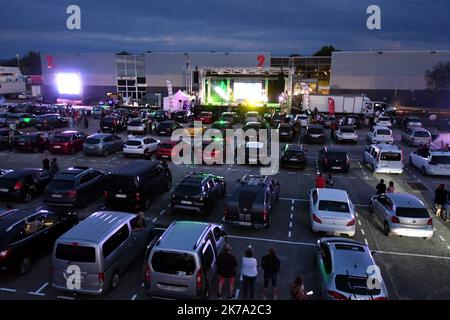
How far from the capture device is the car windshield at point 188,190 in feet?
46.6

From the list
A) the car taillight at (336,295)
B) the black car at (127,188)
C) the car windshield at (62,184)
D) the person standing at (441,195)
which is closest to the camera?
the car taillight at (336,295)

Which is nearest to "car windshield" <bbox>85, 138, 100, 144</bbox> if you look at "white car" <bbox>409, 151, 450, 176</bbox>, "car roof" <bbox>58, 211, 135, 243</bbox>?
"car roof" <bbox>58, 211, 135, 243</bbox>

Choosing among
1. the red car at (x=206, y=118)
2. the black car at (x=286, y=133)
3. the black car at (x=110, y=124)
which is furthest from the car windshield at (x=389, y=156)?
the red car at (x=206, y=118)

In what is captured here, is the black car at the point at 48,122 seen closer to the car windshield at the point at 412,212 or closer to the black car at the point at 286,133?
the black car at the point at 286,133

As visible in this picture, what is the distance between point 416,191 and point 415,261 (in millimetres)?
8179

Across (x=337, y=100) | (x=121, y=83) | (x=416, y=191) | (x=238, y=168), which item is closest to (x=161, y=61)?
(x=121, y=83)

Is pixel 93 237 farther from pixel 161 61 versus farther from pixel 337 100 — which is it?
pixel 161 61

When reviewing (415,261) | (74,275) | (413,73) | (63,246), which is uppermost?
(413,73)

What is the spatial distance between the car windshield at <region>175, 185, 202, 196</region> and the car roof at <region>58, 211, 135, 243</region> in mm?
3509

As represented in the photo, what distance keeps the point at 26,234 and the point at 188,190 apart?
18.5 ft

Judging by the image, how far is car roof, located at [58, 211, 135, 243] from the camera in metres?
9.18

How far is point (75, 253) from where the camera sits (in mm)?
9008

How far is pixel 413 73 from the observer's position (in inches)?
2232

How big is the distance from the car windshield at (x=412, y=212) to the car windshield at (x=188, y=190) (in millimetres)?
6900
